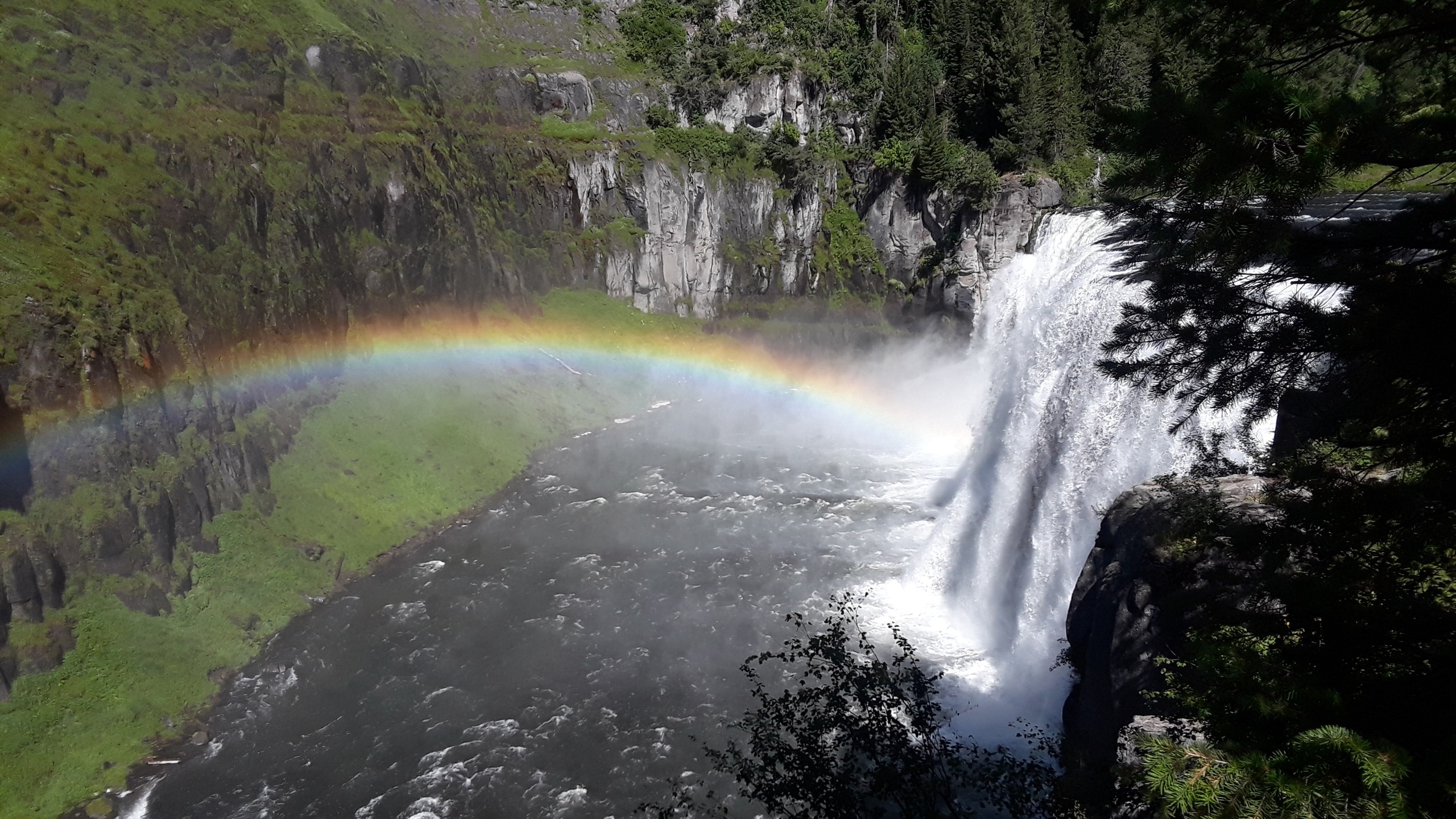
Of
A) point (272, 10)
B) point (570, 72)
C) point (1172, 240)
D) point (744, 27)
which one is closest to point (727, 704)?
point (1172, 240)

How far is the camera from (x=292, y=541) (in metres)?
22.4

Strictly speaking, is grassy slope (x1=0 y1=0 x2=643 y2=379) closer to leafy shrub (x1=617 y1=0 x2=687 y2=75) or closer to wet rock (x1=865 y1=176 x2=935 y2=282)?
leafy shrub (x1=617 y1=0 x2=687 y2=75)

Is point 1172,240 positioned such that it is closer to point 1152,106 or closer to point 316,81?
point 1152,106

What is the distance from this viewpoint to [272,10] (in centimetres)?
3044

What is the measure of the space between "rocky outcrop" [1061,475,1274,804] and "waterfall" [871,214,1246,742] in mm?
2749

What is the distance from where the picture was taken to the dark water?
48.4 ft

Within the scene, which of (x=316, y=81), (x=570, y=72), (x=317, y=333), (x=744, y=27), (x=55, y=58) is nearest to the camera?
(x=55, y=58)

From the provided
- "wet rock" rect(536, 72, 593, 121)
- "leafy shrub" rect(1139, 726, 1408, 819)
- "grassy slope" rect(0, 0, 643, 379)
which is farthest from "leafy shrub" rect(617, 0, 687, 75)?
"leafy shrub" rect(1139, 726, 1408, 819)

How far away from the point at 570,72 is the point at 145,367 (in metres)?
27.4

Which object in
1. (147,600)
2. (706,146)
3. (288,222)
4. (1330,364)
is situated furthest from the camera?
(706,146)

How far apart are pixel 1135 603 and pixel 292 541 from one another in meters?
22.8

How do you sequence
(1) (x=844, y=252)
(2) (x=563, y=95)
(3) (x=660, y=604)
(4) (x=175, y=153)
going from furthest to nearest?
1. (1) (x=844, y=252)
2. (2) (x=563, y=95)
3. (4) (x=175, y=153)
4. (3) (x=660, y=604)

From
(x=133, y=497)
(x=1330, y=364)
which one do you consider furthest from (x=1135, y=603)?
(x=133, y=497)

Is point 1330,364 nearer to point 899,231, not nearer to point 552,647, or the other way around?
point 552,647
